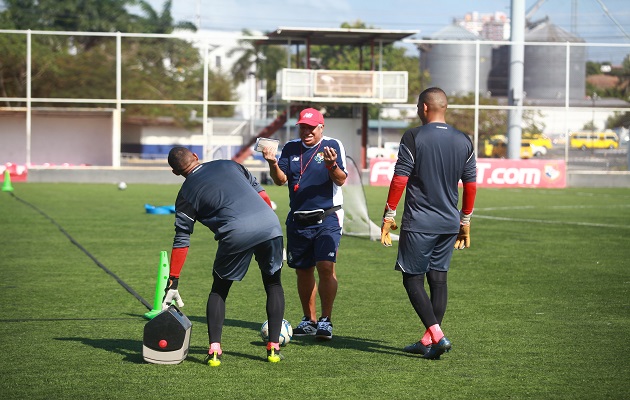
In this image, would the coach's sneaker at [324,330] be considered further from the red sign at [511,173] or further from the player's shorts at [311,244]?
the red sign at [511,173]

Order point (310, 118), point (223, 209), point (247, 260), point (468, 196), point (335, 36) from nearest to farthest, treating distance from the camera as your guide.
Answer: point (223, 209)
point (247, 260)
point (468, 196)
point (310, 118)
point (335, 36)

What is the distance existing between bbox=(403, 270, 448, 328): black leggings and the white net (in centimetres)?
877

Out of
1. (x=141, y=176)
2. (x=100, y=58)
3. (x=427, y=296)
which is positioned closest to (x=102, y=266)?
(x=427, y=296)

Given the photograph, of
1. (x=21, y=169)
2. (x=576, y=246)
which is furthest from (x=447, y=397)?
(x=21, y=169)

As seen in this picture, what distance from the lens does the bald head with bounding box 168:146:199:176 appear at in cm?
694

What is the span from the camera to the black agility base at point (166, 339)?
22.9 feet

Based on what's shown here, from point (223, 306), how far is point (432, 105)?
2.18 metres

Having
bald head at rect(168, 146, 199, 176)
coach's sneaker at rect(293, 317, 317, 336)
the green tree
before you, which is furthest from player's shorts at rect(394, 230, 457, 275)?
the green tree

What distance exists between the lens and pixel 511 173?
125ft

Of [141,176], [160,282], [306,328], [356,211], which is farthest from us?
[141,176]

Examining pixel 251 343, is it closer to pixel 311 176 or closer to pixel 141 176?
pixel 311 176

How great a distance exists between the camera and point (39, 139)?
47.2 m

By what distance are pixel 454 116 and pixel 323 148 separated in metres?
51.6

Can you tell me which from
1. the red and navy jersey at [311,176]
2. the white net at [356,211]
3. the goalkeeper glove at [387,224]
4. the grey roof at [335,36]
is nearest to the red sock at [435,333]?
the goalkeeper glove at [387,224]
